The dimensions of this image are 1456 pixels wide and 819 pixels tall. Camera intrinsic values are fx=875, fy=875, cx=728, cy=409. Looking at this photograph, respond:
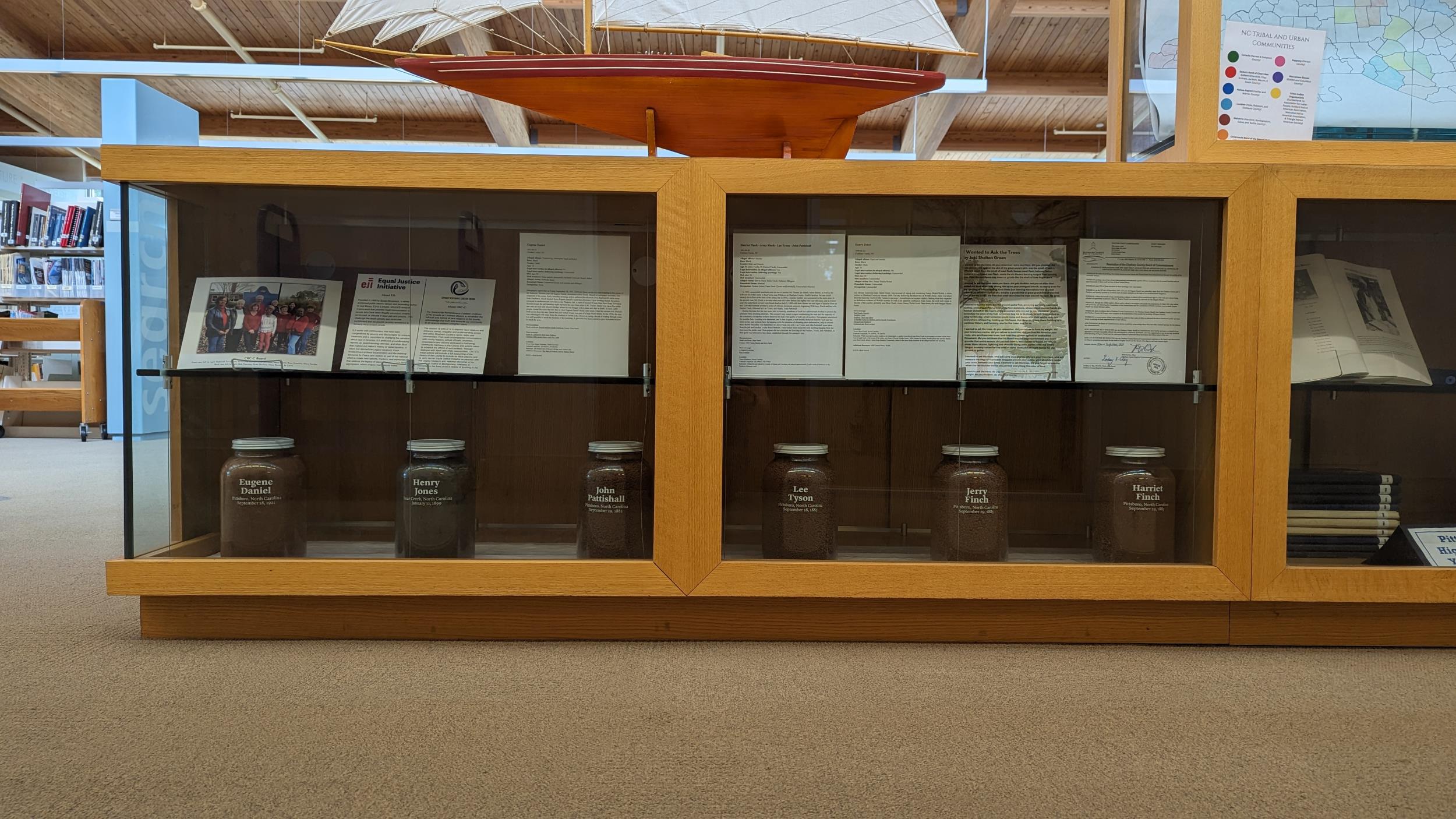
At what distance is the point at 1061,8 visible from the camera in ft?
21.2

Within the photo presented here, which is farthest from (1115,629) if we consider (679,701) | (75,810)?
(75,810)

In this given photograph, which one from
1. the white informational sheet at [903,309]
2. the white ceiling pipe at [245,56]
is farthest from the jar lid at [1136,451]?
the white ceiling pipe at [245,56]

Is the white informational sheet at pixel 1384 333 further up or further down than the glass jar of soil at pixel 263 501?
further up

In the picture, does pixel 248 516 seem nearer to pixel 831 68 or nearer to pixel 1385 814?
pixel 831 68

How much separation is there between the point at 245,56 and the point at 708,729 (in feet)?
28.4

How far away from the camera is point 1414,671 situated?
1.55m

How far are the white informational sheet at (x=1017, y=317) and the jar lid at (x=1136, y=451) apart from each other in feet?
0.56

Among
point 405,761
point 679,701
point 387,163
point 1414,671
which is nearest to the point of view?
point 405,761

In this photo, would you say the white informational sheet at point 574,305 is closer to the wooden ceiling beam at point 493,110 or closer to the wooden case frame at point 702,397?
the wooden case frame at point 702,397

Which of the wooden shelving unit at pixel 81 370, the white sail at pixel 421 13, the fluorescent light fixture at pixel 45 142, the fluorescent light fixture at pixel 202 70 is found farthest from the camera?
the fluorescent light fixture at pixel 45 142

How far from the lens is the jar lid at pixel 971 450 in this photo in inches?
70.8

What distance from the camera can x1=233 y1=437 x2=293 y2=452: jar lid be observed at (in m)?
1.76

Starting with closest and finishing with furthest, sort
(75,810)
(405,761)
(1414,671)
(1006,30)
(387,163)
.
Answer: (75,810), (405,761), (1414,671), (387,163), (1006,30)

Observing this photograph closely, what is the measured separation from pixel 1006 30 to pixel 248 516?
709 cm
